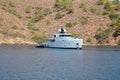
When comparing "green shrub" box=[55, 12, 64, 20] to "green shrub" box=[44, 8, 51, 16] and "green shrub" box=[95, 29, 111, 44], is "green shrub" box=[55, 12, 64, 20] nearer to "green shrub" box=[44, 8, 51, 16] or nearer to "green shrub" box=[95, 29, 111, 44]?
"green shrub" box=[44, 8, 51, 16]

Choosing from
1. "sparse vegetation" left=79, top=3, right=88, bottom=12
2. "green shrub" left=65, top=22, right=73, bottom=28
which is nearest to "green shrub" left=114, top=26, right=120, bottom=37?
→ "green shrub" left=65, top=22, right=73, bottom=28

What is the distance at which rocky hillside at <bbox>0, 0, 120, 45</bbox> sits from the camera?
171125mm

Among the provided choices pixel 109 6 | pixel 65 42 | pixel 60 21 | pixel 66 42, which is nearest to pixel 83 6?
pixel 109 6

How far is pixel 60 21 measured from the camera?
18350 centimetres

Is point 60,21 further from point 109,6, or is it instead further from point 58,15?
point 109,6

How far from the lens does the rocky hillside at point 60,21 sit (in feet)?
561

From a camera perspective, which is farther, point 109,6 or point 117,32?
point 109,6

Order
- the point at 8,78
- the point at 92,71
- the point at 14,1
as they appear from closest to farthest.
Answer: the point at 8,78 → the point at 92,71 → the point at 14,1

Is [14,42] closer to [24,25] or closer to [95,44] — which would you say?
[24,25]

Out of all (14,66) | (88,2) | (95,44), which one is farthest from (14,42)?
(14,66)

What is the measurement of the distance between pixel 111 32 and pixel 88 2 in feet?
100

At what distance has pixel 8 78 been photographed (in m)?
59.1

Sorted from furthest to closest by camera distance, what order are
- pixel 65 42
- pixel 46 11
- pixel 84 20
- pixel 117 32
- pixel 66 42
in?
pixel 46 11 < pixel 84 20 < pixel 117 32 < pixel 65 42 < pixel 66 42

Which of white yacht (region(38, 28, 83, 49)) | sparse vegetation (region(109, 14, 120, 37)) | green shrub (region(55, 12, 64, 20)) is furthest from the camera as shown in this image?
green shrub (region(55, 12, 64, 20))
